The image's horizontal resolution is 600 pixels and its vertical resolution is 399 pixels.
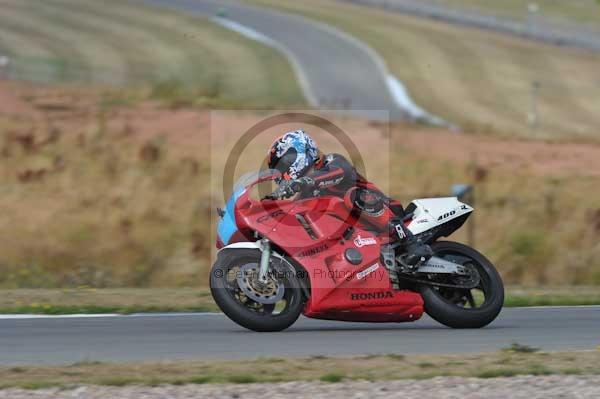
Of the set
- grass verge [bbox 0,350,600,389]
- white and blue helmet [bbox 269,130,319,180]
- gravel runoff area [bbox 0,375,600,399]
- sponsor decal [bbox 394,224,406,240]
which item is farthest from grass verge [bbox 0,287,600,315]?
gravel runoff area [bbox 0,375,600,399]

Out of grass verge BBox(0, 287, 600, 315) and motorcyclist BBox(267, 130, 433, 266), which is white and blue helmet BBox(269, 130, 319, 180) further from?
grass verge BBox(0, 287, 600, 315)

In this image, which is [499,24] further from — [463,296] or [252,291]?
[252,291]

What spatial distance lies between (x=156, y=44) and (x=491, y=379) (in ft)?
150

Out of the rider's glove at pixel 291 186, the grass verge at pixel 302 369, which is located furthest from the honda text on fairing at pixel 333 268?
the grass verge at pixel 302 369

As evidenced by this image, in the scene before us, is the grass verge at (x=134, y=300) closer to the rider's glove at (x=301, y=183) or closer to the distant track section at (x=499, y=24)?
the rider's glove at (x=301, y=183)

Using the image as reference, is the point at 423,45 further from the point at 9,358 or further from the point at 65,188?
the point at 9,358

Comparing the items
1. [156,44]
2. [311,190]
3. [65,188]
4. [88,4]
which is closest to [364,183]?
[311,190]

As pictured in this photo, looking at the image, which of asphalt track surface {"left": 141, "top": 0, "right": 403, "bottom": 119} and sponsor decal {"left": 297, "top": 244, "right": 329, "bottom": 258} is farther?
asphalt track surface {"left": 141, "top": 0, "right": 403, "bottom": 119}

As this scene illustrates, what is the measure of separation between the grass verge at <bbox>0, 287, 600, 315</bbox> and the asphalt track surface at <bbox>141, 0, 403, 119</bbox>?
69.0 ft

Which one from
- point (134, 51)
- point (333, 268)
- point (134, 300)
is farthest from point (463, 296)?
point (134, 51)

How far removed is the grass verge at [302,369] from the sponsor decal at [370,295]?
3.77 feet

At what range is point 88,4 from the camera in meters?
60.8

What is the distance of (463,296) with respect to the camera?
10.2 metres

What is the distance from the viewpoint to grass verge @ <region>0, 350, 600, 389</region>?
24.9 ft
